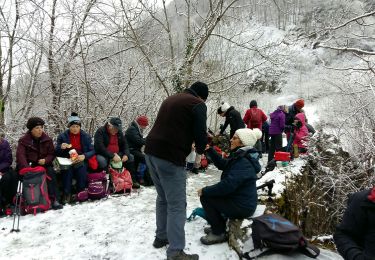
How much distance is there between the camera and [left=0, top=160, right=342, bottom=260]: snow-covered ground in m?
3.41

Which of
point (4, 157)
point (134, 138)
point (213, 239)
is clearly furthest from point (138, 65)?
point (213, 239)

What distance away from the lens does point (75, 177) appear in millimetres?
5289

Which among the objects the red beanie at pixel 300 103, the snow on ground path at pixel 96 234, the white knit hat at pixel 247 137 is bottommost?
the snow on ground path at pixel 96 234

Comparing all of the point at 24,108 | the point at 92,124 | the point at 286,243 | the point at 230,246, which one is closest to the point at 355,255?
the point at 286,243

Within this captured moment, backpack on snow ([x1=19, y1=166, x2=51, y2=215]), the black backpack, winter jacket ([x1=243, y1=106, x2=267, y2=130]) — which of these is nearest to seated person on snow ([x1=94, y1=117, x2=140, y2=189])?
backpack on snow ([x1=19, y1=166, x2=51, y2=215])

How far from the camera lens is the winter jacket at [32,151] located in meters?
4.77

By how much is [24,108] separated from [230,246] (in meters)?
7.20

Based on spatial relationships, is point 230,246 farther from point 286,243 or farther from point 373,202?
point 373,202

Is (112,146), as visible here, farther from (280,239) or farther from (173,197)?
(280,239)

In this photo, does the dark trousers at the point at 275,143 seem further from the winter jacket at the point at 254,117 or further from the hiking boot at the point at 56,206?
the hiking boot at the point at 56,206

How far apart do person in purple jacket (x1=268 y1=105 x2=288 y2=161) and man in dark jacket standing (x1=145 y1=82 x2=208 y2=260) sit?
197 inches

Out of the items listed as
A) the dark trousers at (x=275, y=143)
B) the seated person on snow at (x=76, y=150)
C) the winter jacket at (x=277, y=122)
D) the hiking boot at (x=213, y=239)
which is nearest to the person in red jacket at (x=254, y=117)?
the dark trousers at (x=275, y=143)

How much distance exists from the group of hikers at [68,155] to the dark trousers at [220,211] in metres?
2.55

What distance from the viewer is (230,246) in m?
3.43
